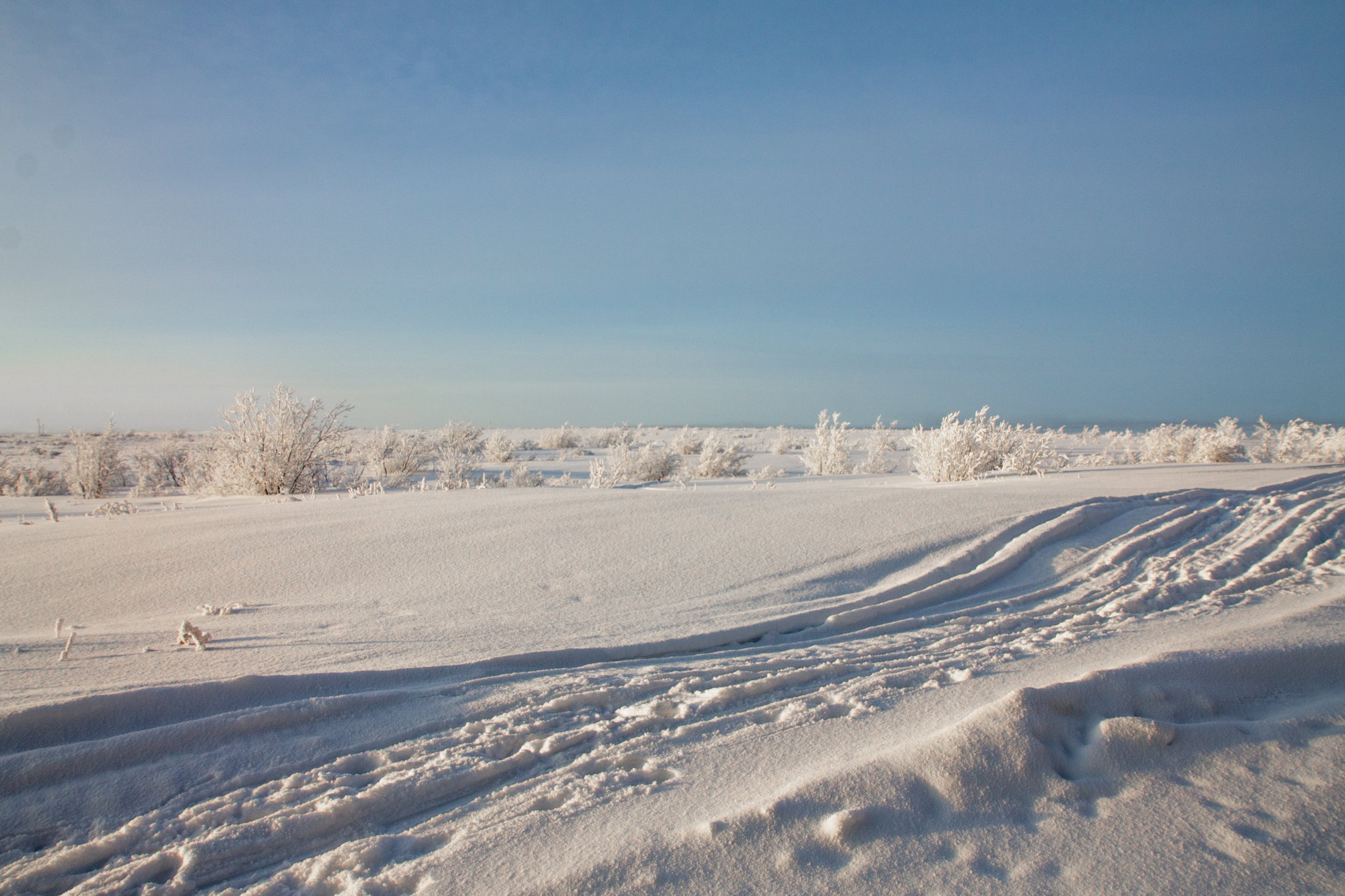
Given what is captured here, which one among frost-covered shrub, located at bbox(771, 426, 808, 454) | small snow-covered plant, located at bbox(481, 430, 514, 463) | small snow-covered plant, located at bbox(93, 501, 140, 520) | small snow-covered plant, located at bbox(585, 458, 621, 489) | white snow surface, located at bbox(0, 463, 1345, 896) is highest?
frost-covered shrub, located at bbox(771, 426, 808, 454)

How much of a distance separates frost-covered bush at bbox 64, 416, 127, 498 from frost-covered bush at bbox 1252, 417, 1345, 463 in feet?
65.6

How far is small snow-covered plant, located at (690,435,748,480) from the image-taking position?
1280 centimetres

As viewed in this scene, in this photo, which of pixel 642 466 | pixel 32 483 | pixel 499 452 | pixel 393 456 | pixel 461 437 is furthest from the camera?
pixel 461 437

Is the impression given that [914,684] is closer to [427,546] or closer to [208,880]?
[208,880]

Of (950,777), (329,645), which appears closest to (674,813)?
(950,777)

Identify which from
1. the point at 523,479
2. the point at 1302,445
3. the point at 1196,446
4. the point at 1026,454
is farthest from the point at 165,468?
the point at 1302,445

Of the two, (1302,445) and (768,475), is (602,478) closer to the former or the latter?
(768,475)

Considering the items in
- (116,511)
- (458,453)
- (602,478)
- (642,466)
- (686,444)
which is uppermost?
(686,444)

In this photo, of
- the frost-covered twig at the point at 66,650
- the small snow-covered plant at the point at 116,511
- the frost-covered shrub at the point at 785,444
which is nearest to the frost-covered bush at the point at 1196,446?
the frost-covered shrub at the point at 785,444

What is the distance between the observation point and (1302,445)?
13.3 m

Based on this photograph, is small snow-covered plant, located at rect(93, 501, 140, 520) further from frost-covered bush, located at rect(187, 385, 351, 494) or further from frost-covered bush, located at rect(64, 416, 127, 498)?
frost-covered bush, located at rect(64, 416, 127, 498)

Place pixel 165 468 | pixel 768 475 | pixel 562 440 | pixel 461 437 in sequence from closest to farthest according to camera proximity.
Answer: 1. pixel 768 475
2. pixel 165 468
3. pixel 461 437
4. pixel 562 440

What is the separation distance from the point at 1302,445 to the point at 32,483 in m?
23.4

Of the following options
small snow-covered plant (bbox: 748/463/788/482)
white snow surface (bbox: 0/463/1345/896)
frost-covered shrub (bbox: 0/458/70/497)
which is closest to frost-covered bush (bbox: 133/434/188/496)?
frost-covered shrub (bbox: 0/458/70/497)
